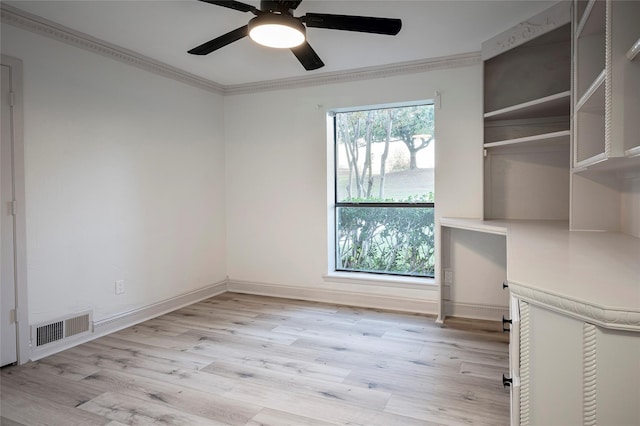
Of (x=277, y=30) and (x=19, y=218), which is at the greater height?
(x=277, y=30)

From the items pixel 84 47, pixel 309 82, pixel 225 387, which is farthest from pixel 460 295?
pixel 84 47

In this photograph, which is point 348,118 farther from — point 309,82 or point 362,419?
point 362,419

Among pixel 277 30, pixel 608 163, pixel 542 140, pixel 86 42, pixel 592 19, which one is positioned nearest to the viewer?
pixel 608 163

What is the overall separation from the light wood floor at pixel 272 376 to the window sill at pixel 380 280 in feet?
1.12

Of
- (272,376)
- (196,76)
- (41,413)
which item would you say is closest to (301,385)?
(272,376)

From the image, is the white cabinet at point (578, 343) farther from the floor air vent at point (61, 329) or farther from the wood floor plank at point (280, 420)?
the floor air vent at point (61, 329)

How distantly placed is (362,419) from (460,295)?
203 centimetres

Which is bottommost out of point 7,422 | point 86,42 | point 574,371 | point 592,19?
point 7,422

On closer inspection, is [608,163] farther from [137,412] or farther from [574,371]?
[137,412]

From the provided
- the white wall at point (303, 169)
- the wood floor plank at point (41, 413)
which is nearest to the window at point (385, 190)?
the white wall at point (303, 169)

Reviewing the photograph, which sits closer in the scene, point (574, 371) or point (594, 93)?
point (574, 371)

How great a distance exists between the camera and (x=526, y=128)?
11.1 ft

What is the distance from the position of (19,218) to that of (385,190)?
10.2 ft

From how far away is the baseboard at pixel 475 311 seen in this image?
351 centimetres
